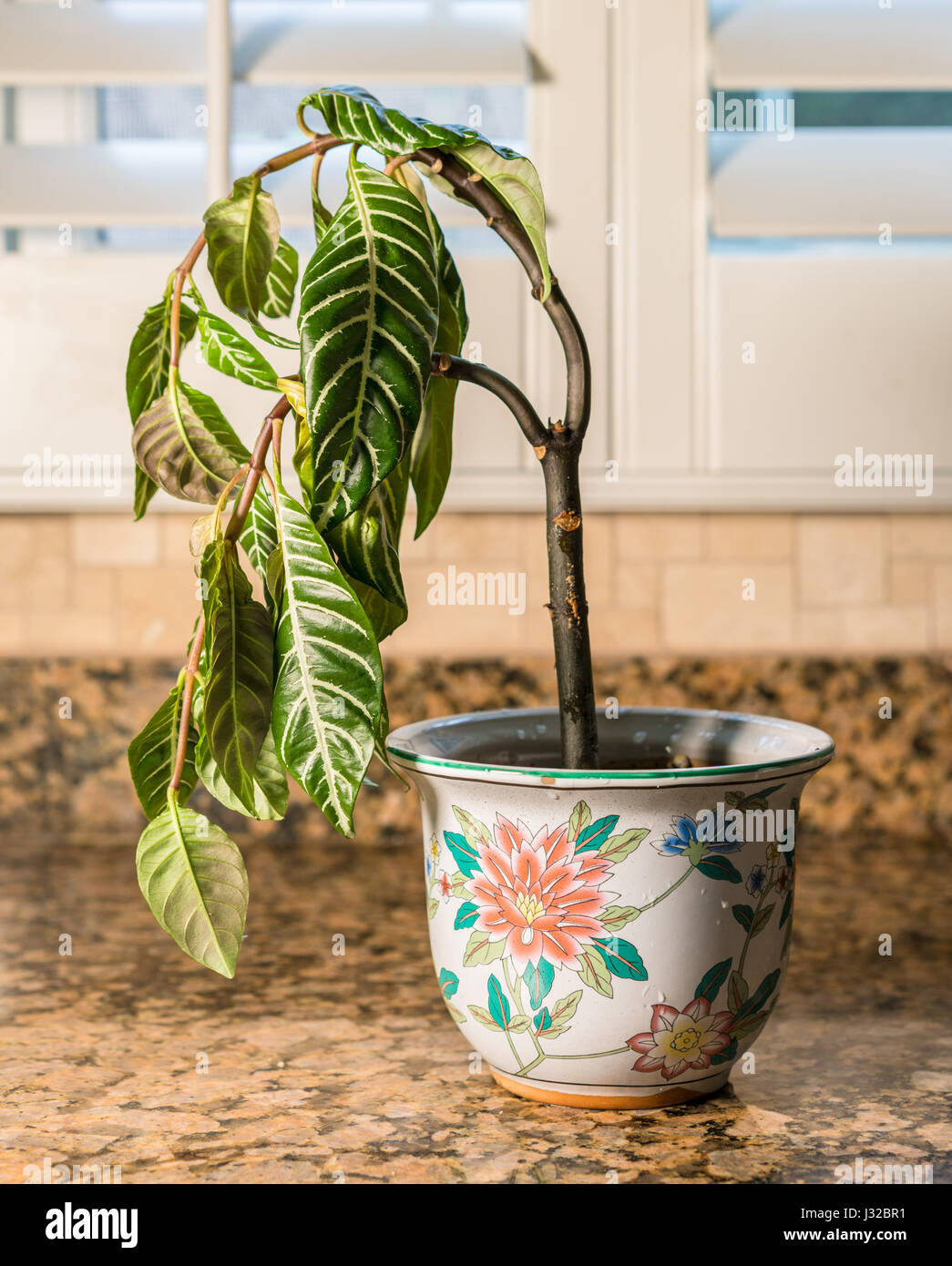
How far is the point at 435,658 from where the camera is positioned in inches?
45.4

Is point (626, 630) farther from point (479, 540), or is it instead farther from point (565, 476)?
point (565, 476)

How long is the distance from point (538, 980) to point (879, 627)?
78cm

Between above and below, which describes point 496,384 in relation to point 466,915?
above

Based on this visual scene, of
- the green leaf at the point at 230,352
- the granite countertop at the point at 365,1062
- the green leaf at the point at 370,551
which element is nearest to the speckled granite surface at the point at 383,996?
the granite countertop at the point at 365,1062

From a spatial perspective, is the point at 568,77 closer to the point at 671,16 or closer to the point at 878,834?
the point at 671,16

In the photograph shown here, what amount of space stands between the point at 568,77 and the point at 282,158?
74 centimetres

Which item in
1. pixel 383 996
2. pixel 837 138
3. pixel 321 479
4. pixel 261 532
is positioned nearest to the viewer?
pixel 321 479

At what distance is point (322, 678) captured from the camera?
0.50 meters

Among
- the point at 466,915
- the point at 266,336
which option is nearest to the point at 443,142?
the point at 266,336

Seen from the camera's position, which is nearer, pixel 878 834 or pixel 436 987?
pixel 436 987

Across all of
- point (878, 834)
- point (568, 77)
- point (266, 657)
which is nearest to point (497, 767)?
point (266, 657)

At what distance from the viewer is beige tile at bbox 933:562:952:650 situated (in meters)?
1.19

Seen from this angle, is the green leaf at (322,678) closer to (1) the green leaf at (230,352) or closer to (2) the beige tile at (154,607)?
(1) the green leaf at (230,352)
